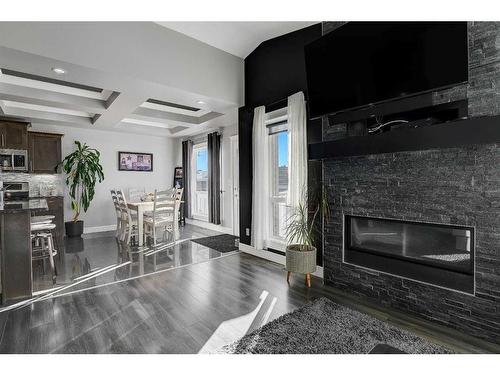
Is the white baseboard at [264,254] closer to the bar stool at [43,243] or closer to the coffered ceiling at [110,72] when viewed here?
the coffered ceiling at [110,72]

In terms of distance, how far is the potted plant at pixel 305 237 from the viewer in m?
2.95

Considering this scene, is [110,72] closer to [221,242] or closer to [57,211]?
[221,242]

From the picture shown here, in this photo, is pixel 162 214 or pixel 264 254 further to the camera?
A: pixel 162 214

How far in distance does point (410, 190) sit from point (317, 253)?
1.34 m

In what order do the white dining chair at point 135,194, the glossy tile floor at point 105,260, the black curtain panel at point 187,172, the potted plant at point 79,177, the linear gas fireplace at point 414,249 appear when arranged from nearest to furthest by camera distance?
1. the linear gas fireplace at point 414,249
2. the glossy tile floor at point 105,260
3. the potted plant at point 79,177
4. the white dining chair at point 135,194
5. the black curtain panel at point 187,172

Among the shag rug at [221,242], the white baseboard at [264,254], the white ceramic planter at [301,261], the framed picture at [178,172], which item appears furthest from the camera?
the framed picture at [178,172]

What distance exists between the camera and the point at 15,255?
275 cm

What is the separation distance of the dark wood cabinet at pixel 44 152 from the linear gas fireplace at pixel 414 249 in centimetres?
598

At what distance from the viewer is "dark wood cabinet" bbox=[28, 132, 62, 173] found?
214 inches

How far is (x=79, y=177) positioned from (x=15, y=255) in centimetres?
345

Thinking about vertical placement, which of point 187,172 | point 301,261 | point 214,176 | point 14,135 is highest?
point 14,135

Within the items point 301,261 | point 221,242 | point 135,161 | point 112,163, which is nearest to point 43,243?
point 112,163

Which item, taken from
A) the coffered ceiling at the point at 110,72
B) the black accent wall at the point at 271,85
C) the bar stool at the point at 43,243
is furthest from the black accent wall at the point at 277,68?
the bar stool at the point at 43,243
